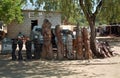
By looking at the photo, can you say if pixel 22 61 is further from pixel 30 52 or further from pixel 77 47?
pixel 77 47

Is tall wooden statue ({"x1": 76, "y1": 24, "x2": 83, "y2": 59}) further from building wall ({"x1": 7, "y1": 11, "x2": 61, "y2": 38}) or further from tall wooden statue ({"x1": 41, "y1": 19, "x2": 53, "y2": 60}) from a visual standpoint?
building wall ({"x1": 7, "y1": 11, "x2": 61, "y2": 38})

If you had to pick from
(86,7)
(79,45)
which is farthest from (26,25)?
(79,45)

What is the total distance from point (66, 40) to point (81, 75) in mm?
5860

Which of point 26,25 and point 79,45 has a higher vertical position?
point 26,25

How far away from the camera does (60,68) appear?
1628 centimetres

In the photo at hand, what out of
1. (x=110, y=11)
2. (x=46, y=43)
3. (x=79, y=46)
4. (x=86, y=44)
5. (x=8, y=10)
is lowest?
(x=79, y=46)

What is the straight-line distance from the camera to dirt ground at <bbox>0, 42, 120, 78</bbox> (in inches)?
552

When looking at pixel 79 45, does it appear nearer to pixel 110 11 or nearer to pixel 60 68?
pixel 110 11

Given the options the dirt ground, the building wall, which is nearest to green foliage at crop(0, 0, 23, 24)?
the building wall

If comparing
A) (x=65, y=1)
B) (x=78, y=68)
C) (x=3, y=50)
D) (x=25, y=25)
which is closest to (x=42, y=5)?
(x=65, y=1)

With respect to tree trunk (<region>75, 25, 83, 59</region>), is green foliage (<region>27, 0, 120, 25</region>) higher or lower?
higher

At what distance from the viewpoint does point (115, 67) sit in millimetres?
16578

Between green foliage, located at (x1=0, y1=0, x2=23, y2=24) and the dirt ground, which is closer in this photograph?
the dirt ground

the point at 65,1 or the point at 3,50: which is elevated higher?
the point at 65,1
